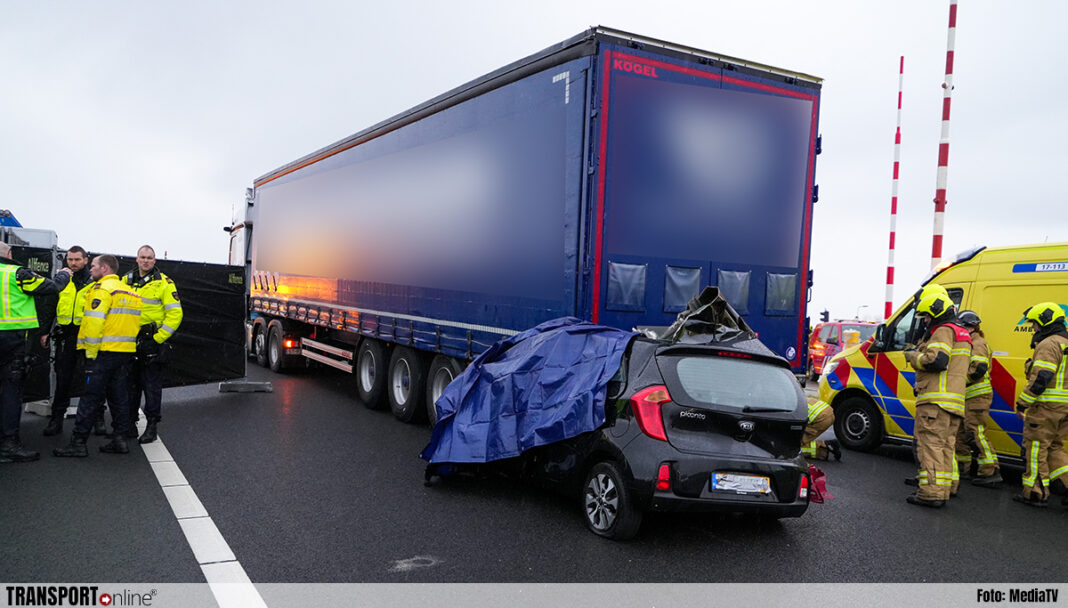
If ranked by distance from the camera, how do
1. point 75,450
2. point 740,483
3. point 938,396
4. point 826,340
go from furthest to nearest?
point 826,340, point 75,450, point 938,396, point 740,483

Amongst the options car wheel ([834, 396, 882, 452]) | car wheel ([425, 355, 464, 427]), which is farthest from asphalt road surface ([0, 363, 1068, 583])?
car wheel ([834, 396, 882, 452])

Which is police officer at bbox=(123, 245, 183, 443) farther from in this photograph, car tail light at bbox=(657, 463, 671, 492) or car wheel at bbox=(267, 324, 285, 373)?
car wheel at bbox=(267, 324, 285, 373)

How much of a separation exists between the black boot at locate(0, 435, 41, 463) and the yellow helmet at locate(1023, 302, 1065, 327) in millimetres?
9013

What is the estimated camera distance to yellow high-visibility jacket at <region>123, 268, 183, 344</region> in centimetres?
737

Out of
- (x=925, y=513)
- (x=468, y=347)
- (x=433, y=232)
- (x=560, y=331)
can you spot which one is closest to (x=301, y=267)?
(x=433, y=232)

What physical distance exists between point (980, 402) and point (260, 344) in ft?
41.9

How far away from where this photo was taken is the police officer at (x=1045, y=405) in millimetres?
6402

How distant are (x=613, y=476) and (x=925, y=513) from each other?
9.87 feet

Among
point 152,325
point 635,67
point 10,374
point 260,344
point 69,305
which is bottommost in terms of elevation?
point 260,344

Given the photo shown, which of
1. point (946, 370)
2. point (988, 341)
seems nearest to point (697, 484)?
point (946, 370)

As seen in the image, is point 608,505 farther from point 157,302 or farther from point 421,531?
point 157,302

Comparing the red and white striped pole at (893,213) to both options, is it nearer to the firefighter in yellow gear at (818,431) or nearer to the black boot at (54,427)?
the firefighter in yellow gear at (818,431)

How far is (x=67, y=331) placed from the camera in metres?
7.79

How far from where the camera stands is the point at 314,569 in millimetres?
4191
